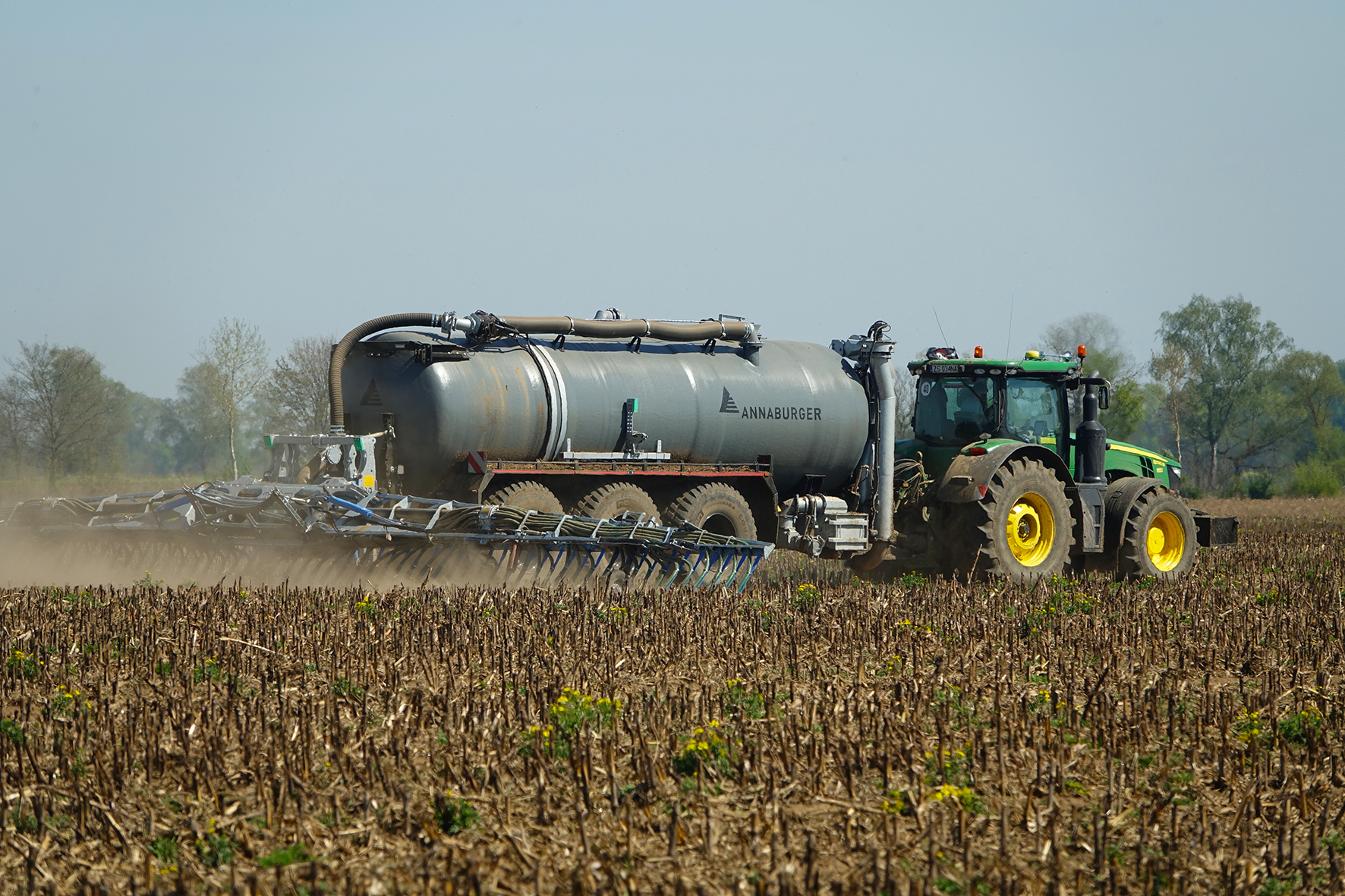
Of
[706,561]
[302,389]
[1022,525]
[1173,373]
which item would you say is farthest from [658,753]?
[1173,373]

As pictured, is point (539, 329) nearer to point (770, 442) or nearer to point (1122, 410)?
point (770, 442)

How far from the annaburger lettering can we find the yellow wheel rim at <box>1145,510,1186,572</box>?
374 centimetres

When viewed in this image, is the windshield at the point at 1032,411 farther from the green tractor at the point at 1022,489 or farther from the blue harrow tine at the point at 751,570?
the blue harrow tine at the point at 751,570

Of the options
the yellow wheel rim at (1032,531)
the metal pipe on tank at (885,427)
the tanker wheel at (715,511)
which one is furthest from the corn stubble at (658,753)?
the metal pipe on tank at (885,427)

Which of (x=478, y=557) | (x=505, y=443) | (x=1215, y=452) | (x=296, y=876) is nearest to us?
(x=296, y=876)

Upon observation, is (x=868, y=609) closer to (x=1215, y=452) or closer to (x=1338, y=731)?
(x=1338, y=731)

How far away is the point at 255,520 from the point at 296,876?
7089 mm

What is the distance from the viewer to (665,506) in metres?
12.4

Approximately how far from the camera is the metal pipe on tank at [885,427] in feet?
42.2

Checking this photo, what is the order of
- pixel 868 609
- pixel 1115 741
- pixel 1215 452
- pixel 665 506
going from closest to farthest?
pixel 1115 741
pixel 868 609
pixel 665 506
pixel 1215 452

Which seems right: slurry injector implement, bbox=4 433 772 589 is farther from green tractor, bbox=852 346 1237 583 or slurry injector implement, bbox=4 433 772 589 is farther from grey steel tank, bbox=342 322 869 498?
green tractor, bbox=852 346 1237 583

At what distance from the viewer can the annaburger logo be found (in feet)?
41.8

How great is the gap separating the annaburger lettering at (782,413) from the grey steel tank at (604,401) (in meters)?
0.01

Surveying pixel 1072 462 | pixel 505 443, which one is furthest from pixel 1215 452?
pixel 505 443
